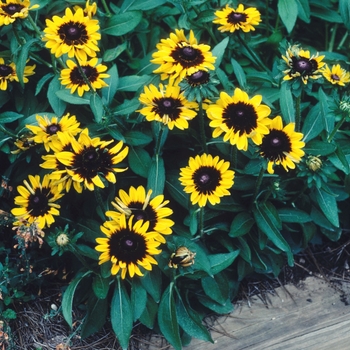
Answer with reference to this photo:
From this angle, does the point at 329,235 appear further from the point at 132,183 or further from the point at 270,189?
the point at 132,183

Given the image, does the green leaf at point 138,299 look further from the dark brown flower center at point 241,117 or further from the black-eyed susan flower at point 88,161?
the dark brown flower center at point 241,117

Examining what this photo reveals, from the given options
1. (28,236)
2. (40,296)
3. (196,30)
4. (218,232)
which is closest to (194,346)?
(218,232)

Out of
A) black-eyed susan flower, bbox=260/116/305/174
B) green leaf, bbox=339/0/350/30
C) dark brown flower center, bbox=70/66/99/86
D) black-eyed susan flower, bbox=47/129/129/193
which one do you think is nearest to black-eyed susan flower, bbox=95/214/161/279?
black-eyed susan flower, bbox=47/129/129/193

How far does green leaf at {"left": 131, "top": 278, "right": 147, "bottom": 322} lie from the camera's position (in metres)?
1.47

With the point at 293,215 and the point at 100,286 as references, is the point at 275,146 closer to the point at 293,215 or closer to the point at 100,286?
the point at 293,215

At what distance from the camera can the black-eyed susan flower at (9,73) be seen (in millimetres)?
1601

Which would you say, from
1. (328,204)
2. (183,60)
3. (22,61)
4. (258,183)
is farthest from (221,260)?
(22,61)

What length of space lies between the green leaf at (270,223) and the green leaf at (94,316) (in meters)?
0.48

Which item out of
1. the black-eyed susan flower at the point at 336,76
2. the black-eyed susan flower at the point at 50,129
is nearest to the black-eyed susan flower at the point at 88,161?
the black-eyed susan flower at the point at 50,129

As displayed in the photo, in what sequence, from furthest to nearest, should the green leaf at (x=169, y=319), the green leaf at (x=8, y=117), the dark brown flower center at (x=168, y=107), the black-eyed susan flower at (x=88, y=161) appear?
the green leaf at (x=8, y=117) < the green leaf at (x=169, y=319) < the dark brown flower center at (x=168, y=107) < the black-eyed susan flower at (x=88, y=161)

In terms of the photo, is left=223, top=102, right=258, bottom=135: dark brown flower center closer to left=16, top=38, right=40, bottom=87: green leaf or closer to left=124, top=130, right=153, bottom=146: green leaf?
left=124, top=130, right=153, bottom=146: green leaf

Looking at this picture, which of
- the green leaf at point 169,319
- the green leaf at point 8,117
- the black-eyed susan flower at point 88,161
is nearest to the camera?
the black-eyed susan flower at point 88,161

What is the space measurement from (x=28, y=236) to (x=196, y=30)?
910 millimetres

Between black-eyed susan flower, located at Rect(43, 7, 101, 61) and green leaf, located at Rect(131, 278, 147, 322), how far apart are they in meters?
0.61
